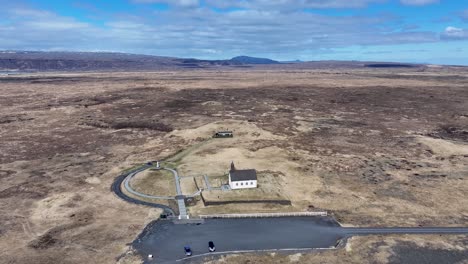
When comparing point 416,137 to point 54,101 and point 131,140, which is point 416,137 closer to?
point 131,140

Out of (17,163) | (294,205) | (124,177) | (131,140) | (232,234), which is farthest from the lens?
(131,140)

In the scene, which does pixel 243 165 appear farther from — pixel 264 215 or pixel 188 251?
pixel 188 251

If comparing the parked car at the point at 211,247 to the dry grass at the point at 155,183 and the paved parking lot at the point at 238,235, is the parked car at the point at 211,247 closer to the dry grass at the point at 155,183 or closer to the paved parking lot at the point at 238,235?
the paved parking lot at the point at 238,235

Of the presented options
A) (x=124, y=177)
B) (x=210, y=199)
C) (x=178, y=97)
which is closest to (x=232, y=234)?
(x=210, y=199)

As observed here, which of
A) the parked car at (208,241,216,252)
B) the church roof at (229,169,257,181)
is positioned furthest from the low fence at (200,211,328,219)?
the church roof at (229,169,257,181)

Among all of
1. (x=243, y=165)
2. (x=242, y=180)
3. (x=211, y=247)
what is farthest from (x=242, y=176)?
(x=211, y=247)

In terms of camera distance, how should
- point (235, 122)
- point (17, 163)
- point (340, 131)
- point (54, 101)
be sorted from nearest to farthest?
point (17, 163) < point (340, 131) < point (235, 122) < point (54, 101)

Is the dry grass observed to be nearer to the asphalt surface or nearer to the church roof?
the church roof

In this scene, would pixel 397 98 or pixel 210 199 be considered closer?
pixel 210 199

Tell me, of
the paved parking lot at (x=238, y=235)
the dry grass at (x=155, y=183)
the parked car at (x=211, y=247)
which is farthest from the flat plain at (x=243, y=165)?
the parked car at (x=211, y=247)
